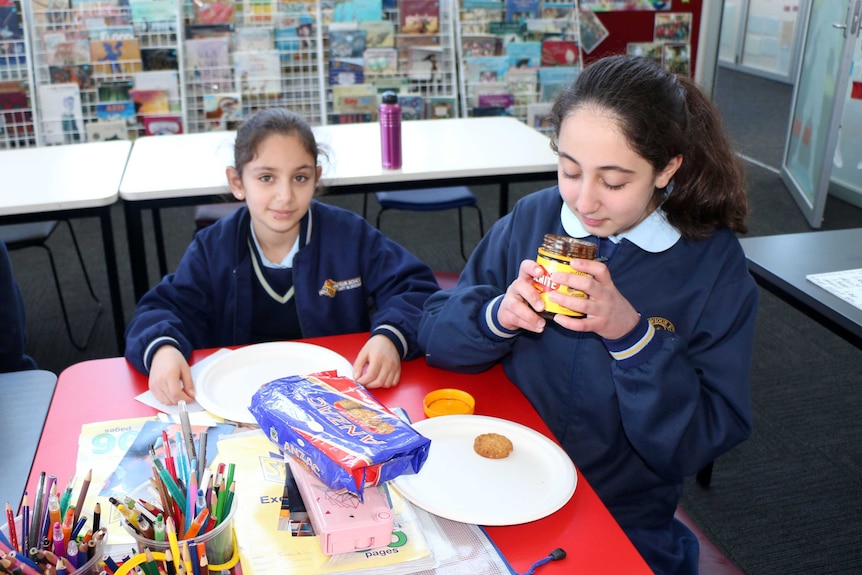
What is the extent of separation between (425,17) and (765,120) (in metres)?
3.64

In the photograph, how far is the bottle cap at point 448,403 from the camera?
1.21 metres

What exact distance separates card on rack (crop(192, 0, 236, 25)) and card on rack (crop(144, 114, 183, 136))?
52cm

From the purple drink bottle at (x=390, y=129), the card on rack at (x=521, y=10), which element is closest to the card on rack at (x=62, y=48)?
the purple drink bottle at (x=390, y=129)

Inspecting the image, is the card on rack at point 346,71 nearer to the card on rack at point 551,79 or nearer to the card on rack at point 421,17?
the card on rack at point 421,17

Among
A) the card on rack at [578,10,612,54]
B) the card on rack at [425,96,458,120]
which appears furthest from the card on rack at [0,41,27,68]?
the card on rack at [578,10,612,54]

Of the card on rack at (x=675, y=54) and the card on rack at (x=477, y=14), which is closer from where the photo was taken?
the card on rack at (x=477, y=14)

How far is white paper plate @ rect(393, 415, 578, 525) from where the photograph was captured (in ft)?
3.13

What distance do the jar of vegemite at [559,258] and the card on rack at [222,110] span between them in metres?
3.11

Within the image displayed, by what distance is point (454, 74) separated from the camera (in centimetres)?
408

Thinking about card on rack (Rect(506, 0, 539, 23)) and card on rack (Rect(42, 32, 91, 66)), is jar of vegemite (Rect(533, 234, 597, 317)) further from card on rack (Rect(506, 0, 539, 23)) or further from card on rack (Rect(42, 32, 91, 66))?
card on rack (Rect(506, 0, 539, 23))

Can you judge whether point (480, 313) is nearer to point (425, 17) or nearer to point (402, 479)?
point (402, 479)

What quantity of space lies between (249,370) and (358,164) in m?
1.32

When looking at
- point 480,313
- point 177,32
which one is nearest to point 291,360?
point 480,313

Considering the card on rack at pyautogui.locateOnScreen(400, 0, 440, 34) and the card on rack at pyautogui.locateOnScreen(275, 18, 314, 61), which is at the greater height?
the card on rack at pyautogui.locateOnScreen(400, 0, 440, 34)
